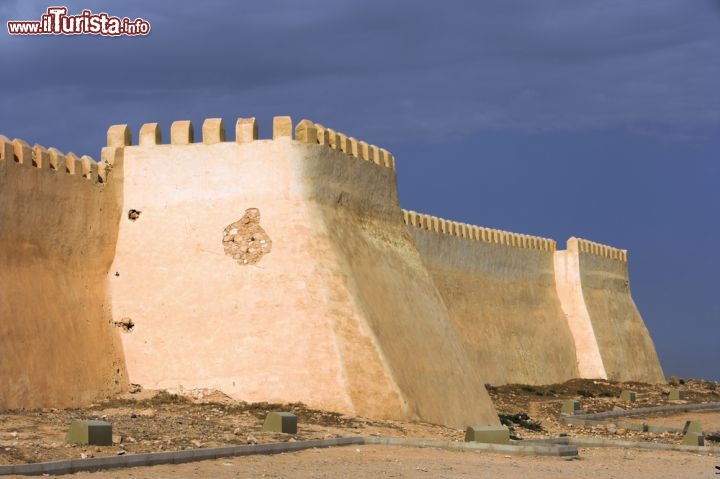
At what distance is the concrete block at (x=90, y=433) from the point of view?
14141mm

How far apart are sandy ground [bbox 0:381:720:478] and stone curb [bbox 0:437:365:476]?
6.7 inches

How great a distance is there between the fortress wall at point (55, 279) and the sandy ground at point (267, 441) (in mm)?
576

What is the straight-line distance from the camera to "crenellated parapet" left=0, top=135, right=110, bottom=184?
18.9 metres

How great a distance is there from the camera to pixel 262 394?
64.6ft

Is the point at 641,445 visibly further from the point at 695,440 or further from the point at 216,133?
the point at 216,133

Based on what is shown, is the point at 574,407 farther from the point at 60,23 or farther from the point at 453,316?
the point at 60,23

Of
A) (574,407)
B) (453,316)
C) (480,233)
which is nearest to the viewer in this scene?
(574,407)

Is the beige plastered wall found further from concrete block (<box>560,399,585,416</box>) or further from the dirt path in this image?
the dirt path

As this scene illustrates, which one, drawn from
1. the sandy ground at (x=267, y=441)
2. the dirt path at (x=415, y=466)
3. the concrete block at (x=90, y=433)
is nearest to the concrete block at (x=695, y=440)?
the sandy ground at (x=267, y=441)

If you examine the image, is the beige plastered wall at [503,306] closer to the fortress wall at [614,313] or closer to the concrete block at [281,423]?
the fortress wall at [614,313]

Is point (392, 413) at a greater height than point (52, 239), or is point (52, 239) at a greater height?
point (52, 239)

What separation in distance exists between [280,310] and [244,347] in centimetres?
83

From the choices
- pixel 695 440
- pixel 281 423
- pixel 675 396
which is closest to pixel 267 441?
pixel 281 423

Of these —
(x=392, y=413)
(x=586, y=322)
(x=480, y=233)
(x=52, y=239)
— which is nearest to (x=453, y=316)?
(x=480, y=233)
